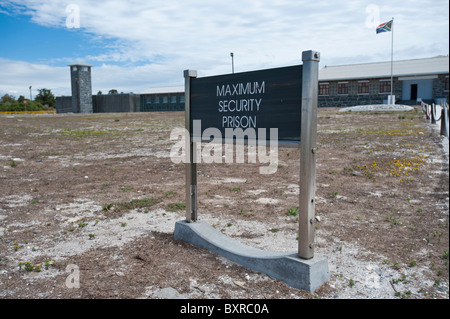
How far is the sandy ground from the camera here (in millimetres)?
3371

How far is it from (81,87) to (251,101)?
52157 mm

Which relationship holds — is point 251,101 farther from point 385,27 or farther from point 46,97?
point 46,97

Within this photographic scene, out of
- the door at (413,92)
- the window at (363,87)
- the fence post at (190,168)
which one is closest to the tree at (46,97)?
the window at (363,87)

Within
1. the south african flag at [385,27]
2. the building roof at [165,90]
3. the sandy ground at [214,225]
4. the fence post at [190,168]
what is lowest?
the sandy ground at [214,225]

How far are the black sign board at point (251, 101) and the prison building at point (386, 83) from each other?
38626mm

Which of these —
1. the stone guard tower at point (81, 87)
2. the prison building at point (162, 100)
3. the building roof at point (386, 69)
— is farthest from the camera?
the prison building at point (162, 100)

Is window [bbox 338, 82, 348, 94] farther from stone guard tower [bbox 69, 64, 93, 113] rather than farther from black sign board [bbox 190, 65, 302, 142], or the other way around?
black sign board [bbox 190, 65, 302, 142]

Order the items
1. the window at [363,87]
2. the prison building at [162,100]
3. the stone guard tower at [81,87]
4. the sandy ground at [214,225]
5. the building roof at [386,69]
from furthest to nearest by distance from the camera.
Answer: the prison building at [162,100] < the stone guard tower at [81,87] < the window at [363,87] < the building roof at [386,69] < the sandy ground at [214,225]

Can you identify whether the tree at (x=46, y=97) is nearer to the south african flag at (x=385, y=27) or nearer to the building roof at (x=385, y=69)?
the building roof at (x=385, y=69)

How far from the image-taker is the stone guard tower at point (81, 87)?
5056 cm

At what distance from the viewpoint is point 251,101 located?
3738 millimetres

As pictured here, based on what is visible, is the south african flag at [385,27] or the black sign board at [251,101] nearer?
the black sign board at [251,101]

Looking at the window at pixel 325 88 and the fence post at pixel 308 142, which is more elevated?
the window at pixel 325 88

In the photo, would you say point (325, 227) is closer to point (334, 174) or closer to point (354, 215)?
point (354, 215)
